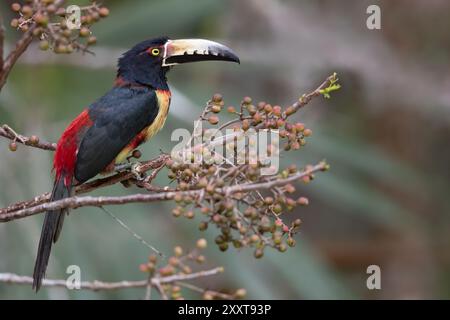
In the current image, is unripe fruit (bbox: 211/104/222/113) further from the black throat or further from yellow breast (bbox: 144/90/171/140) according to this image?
the black throat

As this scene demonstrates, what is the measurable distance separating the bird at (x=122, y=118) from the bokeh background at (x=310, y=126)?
5.12ft

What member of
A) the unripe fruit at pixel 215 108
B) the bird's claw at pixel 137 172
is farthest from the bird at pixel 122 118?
the unripe fruit at pixel 215 108

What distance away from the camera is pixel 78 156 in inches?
139

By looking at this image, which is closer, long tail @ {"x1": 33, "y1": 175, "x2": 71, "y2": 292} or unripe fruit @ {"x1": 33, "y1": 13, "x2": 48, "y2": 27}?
unripe fruit @ {"x1": 33, "y1": 13, "x2": 48, "y2": 27}

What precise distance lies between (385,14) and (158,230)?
291cm

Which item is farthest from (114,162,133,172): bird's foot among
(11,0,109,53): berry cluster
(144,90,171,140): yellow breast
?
(11,0,109,53): berry cluster

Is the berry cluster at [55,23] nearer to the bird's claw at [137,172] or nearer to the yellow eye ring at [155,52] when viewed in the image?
the bird's claw at [137,172]

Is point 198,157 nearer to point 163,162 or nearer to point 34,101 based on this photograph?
point 163,162

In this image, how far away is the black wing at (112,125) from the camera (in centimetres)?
355

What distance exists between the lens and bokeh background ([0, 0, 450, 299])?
5645mm

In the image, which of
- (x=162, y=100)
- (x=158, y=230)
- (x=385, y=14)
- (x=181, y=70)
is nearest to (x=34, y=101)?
(x=158, y=230)

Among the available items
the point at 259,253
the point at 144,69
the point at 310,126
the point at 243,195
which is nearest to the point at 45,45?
the point at 243,195

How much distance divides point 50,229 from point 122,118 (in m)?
0.68
